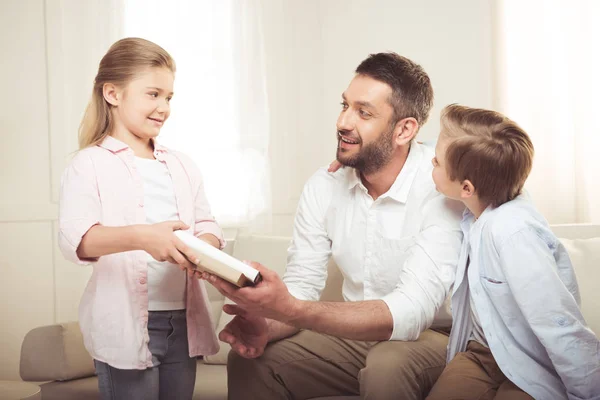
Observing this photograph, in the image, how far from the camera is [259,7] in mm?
3707

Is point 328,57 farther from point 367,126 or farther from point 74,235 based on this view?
point 74,235

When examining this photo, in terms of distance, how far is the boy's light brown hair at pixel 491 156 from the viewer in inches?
66.5

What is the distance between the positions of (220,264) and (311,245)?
826 mm

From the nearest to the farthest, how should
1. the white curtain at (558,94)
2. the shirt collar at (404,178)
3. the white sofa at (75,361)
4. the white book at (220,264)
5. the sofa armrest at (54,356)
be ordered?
the white book at (220,264), the shirt collar at (404,178), the white sofa at (75,361), the sofa armrest at (54,356), the white curtain at (558,94)

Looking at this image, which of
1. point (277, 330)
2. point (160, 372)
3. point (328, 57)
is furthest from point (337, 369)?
point (328, 57)

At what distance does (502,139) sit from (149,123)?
924 mm

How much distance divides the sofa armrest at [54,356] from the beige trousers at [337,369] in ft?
2.49

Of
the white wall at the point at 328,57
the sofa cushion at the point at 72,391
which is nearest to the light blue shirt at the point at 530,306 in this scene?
the sofa cushion at the point at 72,391

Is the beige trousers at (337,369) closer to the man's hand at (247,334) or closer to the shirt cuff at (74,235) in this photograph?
the man's hand at (247,334)

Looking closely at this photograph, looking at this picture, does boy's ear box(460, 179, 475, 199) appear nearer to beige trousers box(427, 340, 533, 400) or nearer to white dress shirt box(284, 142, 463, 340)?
white dress shirt box(284, 142, 463, 340)

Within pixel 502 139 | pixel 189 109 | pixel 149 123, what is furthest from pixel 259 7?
pixel 502 139

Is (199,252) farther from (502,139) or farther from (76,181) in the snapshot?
(502,139)

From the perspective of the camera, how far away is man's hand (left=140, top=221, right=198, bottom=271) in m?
1.44

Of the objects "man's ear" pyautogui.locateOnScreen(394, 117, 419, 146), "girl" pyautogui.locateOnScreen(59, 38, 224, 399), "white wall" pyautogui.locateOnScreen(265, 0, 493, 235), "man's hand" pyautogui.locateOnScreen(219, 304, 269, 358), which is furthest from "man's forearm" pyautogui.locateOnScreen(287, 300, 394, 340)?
"white wall" pyautogui.locateOnScreen(265, 0, 493, 235)
